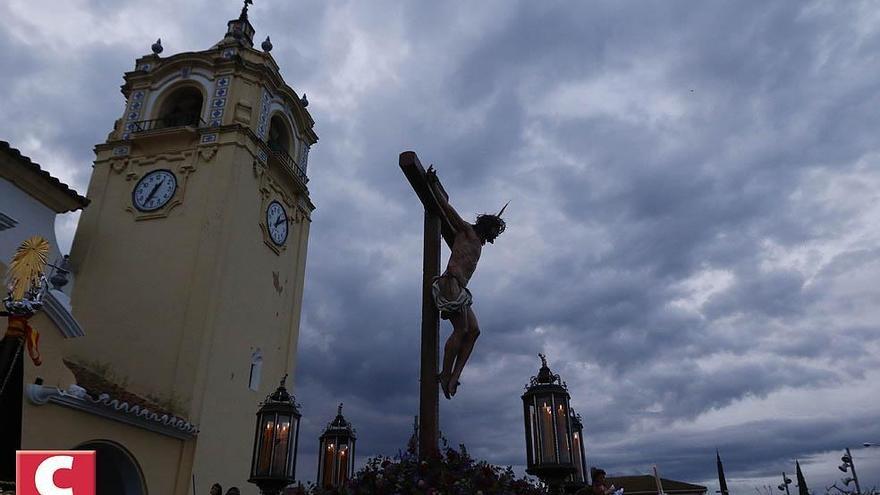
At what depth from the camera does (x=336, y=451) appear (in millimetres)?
9742

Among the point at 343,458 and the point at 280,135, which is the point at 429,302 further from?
the point at 280,135

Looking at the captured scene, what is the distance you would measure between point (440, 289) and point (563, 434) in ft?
5.89

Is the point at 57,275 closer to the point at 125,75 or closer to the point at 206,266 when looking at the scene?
the point at 206,266

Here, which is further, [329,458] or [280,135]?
[280,135]

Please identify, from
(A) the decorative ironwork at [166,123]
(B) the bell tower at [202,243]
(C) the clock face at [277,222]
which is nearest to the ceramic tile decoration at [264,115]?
(B) the bell tower at [202,243]

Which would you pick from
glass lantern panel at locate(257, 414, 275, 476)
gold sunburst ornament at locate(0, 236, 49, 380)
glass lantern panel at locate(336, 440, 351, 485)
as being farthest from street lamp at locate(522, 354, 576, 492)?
glass lantern panel at locate(336, 440, 351, 485)

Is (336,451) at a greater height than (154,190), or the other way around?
(154,190)

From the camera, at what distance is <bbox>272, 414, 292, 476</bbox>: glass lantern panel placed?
8445mm

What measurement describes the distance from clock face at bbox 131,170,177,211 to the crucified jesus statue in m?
12.0

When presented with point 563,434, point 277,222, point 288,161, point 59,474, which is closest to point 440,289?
point 563,434

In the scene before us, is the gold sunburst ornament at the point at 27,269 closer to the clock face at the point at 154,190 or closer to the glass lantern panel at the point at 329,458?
the glass lantern panel at the point at 329,458

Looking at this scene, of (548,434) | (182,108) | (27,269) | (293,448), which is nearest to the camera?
(27,269)

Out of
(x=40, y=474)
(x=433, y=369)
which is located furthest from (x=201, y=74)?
(x=40, y=474)

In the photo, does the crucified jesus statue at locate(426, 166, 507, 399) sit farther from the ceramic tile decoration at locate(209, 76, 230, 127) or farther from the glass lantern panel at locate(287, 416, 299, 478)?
the ceramic tile decoration at locate(209, 76, 230, 127)
